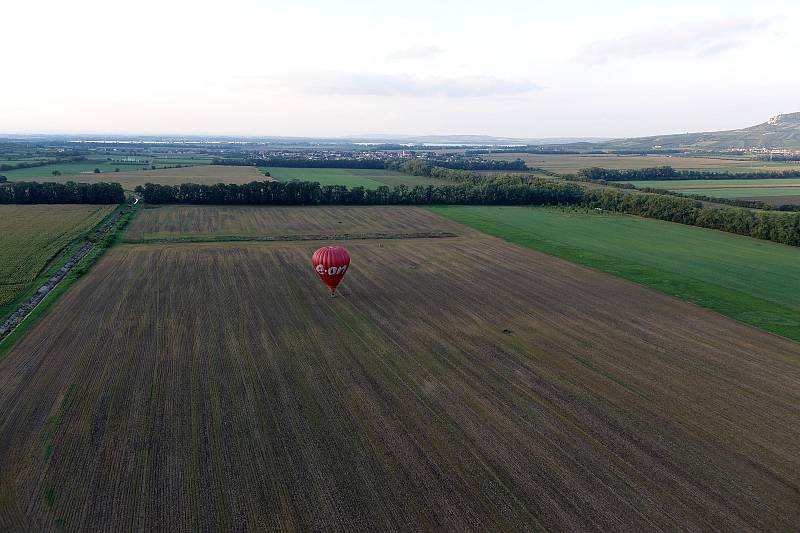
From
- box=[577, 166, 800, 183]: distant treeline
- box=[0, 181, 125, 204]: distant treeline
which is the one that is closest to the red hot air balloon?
box=[0, 181, 125, 204]: distant treeline

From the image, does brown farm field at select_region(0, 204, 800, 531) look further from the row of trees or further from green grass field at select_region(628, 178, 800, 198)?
green grass field at select_region(628, 178, 800, 198)

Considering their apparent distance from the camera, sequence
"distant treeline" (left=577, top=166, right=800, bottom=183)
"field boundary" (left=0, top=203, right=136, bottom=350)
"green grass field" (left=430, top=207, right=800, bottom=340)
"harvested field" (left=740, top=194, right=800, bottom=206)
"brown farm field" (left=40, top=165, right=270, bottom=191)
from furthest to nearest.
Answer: "distant treeline" (left=577, top=166, right=800, bottom=183)
"brown farm field" (left=40, top=165, right=270, bottom=191)
"harvested field" (left=740, top=194, right=800, bottom=206)
"green grass field" (left=430, top=207, right=800, bottom=340)
"field boundary" (left=0, top=203, right=136, bottom=350)

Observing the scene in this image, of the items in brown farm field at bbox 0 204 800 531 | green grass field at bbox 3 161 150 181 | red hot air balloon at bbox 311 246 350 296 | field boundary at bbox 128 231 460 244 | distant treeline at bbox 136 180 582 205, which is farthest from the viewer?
green grass field at bbox 3 161 150 181

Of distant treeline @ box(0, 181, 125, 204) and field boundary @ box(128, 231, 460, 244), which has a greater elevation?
distant treeline @ box(0, 181, 125, 204)

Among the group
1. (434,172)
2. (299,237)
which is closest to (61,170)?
(434,172)

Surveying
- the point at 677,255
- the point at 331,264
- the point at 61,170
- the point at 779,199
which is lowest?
the point at 779,199

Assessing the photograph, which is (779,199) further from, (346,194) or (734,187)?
(346,194)

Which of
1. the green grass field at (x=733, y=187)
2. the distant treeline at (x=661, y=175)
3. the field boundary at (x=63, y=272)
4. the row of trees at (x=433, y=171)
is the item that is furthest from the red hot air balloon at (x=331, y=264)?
the distant treeline at (x=661, y=175)
